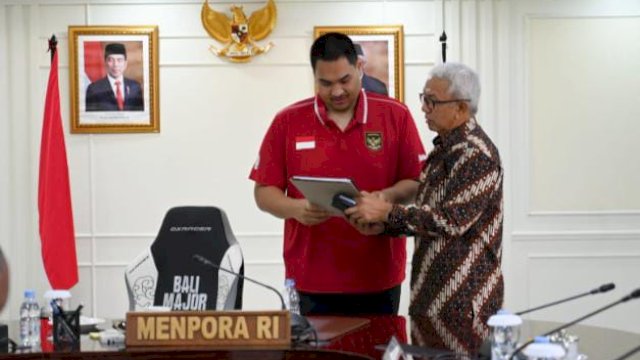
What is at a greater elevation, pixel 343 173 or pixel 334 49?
pixel 334 49

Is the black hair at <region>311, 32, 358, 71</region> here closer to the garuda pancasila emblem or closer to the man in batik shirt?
the man in batik shirt

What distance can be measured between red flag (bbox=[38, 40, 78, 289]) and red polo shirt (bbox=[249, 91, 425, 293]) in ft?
7.54

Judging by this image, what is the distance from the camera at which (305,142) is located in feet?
11.6

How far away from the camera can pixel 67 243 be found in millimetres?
5566

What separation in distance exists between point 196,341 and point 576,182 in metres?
3.86

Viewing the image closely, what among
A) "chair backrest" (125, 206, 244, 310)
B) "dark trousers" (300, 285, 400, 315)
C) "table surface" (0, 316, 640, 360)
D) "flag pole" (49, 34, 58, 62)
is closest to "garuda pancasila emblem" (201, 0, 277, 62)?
"flag pole" (49, 34, 58, 62)

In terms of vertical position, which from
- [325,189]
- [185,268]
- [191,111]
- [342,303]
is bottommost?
[342,303]

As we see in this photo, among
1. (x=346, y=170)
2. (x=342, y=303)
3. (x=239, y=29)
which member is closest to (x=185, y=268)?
(x=342, y=303)

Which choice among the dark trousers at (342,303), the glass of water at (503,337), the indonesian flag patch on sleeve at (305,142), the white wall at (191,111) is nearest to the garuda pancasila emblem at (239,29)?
the white wall at (191,111)

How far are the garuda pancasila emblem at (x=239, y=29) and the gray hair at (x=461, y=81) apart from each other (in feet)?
9.06

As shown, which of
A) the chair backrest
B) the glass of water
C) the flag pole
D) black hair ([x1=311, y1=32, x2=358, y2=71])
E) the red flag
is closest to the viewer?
the glass of water

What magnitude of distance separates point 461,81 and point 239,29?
285 cm

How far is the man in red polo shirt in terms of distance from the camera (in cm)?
347

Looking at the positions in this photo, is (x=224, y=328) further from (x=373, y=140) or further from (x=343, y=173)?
(x=373, y=140)
